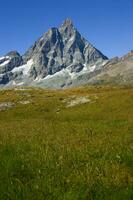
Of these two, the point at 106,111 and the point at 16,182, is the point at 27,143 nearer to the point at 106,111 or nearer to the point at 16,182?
the point at 16,182

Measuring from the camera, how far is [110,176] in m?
12.2

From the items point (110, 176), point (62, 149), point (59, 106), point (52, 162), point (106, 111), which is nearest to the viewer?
point (110, 176)

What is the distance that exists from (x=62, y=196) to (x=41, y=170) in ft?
9.73

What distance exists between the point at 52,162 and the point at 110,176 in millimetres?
2858

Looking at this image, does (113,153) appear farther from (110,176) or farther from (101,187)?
(101,187)

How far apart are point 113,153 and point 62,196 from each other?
525 centimetres

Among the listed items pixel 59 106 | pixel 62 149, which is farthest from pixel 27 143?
pixel 59 106

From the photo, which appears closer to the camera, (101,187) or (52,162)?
(101,187)

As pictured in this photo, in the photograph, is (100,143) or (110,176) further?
(100,143)

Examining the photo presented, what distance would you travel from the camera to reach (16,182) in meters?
12.3

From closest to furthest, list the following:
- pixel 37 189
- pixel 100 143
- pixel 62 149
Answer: pixel 37 189
pixel 62 149
pixel 100 143

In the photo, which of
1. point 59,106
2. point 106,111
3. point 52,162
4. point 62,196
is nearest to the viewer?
point 62,196

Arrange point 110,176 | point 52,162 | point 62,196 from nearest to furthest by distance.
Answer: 1. point 62,196
2. point 110,176
3. point 52,162

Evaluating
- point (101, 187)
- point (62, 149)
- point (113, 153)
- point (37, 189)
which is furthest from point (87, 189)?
point (62, 149)
